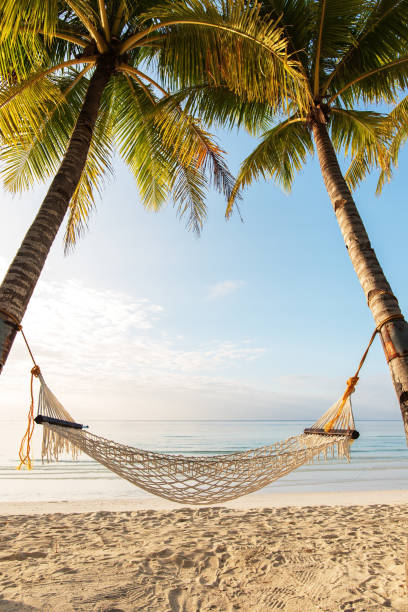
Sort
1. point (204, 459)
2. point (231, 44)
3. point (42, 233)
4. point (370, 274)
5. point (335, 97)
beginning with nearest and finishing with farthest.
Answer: point (42, 233) → point (370, 274) → point (231, 44) → point (204, 459) → point (335, 97)

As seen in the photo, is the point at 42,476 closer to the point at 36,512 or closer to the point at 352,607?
the point at 36,512

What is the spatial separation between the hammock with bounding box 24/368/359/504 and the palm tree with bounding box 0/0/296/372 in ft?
2.28

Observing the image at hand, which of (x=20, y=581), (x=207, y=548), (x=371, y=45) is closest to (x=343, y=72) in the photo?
(x=371, y=45)

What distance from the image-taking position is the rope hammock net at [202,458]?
6.60ft

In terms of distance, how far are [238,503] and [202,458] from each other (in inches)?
106

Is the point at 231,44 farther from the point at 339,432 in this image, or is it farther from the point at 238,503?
the point at 238,503

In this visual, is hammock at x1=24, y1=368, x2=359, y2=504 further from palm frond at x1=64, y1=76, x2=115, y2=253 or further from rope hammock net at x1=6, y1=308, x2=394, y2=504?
palm frond at x1=64, y1=76, x2=115, y2=253

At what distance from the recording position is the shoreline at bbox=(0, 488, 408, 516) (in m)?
4.39

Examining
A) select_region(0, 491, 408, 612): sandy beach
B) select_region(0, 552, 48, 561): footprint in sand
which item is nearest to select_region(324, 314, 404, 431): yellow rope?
select_region(0, 491, 408, 612): sandy beach

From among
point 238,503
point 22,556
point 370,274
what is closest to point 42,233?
point 370,274

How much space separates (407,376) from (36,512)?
4.19m

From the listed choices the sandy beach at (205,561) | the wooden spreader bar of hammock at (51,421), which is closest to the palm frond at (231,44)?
the wooden spreader bar of hammock at (51,421)

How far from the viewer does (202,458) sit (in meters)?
2.39

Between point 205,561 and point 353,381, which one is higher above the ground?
point 353,381
